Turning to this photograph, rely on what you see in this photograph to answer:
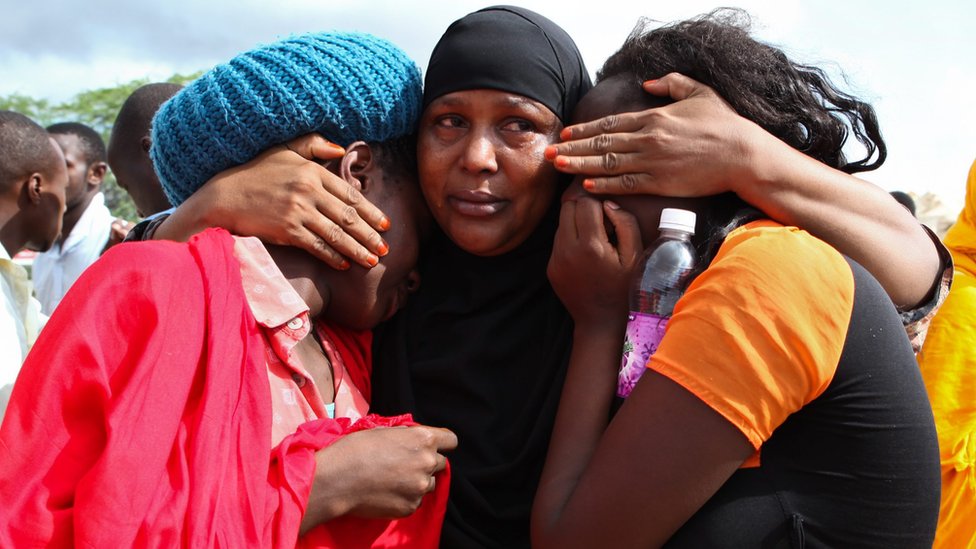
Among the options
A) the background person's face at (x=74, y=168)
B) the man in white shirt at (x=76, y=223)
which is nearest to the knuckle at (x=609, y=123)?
the man in white shirt at (x=76, y=223)

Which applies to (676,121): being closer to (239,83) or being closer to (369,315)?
(369,315)

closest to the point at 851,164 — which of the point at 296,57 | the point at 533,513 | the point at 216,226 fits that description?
the point at 533,513

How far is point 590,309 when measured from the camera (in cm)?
205

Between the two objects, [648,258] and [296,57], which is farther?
[296,57]

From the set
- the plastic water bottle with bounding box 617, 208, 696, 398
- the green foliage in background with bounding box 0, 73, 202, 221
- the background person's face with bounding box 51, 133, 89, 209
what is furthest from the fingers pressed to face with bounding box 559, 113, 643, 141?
the green foliage in background with bounding box 0, 73, 202, 221

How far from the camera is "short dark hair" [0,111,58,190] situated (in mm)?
4707

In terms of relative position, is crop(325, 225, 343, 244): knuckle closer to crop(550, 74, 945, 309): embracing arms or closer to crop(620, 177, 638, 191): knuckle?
crop(550, 74, 945, 309): embracing arms

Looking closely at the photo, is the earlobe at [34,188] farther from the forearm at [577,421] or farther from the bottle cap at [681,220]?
the bottle cap at [681,220]

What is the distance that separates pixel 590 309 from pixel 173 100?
1257 mm

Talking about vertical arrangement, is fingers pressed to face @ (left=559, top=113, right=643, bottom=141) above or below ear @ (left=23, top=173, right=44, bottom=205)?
Answer: above

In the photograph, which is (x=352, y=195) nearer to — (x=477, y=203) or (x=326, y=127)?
(x=326, y=127)

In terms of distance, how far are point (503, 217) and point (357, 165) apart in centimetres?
42

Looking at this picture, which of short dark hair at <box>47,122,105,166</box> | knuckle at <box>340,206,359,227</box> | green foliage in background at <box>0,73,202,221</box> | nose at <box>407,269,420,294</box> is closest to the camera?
knuckle at <box>340,206,359,227</box>

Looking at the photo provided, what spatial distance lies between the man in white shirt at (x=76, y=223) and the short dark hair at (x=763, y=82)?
5.11 m
